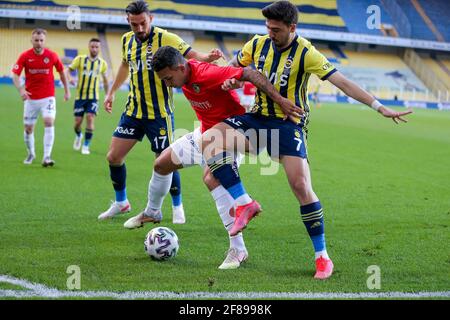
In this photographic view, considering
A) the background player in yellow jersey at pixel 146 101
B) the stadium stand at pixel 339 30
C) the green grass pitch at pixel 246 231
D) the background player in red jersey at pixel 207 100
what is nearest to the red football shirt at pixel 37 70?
the green grass pitch at pixel 246 231

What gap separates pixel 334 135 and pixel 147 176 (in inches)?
400

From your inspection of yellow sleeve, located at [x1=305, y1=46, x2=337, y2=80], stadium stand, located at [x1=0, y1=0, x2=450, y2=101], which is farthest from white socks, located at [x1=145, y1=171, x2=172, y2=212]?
stadium stand, located at [x1=0, y1=0, x2=450, y2=101]

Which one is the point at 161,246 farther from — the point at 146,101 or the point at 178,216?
the point at 146,101

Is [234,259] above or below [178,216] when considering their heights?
below

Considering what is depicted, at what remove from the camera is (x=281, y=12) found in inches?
210

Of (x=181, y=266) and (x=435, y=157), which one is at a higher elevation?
(x=435, y=157)

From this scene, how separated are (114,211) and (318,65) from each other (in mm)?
3229

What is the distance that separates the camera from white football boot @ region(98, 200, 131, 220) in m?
7.57

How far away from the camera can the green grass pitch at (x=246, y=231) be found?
5.06m

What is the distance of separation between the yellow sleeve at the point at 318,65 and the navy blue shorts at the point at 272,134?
47 cm

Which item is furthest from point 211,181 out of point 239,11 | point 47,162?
point 239,11

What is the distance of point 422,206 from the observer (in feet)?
29.2

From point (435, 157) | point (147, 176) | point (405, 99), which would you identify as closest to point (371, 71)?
point (405, 99)
